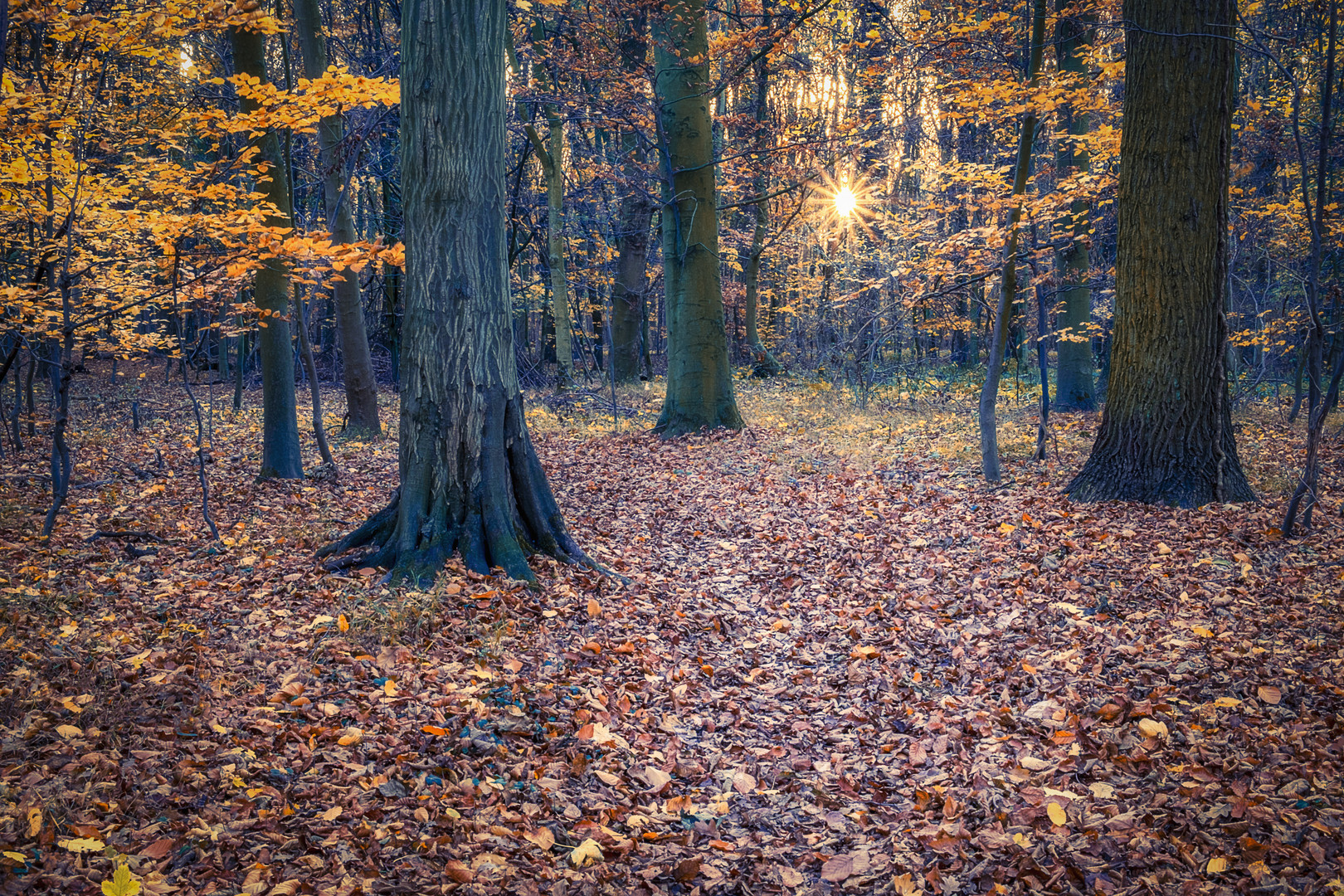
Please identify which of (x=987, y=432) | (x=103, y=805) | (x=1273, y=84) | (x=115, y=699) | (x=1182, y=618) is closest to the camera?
(x=103, y=805)

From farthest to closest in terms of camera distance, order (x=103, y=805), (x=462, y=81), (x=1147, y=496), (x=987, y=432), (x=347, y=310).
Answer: (x=347, y=310) < (x=987, y=432) < (x=1147, y=496) < (x=462, y=81) < (x=103, y=805)

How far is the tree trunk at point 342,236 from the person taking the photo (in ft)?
31.1

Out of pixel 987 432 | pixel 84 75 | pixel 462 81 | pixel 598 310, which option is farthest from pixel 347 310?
pixel 598 310

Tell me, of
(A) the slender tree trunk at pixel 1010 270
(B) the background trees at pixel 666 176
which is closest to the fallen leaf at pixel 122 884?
(B) the background trees at pixel 666 176

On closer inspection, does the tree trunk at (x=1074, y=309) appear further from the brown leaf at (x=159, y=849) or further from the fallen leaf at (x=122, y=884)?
the fallen leaf at (x=122, y=884)

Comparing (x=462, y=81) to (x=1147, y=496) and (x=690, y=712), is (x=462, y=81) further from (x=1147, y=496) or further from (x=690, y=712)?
(x=1147, y=496)

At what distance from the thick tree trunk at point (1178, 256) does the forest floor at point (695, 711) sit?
0.54m

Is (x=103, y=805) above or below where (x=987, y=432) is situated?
below

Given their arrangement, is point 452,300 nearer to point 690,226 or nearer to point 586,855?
point 586,855

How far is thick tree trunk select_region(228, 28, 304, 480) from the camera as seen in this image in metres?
7.82

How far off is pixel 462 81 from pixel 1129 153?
593cm

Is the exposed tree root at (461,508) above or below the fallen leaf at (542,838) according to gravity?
above

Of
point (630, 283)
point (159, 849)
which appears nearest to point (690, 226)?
point (630, 283)

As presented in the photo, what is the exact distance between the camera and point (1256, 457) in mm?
8117
